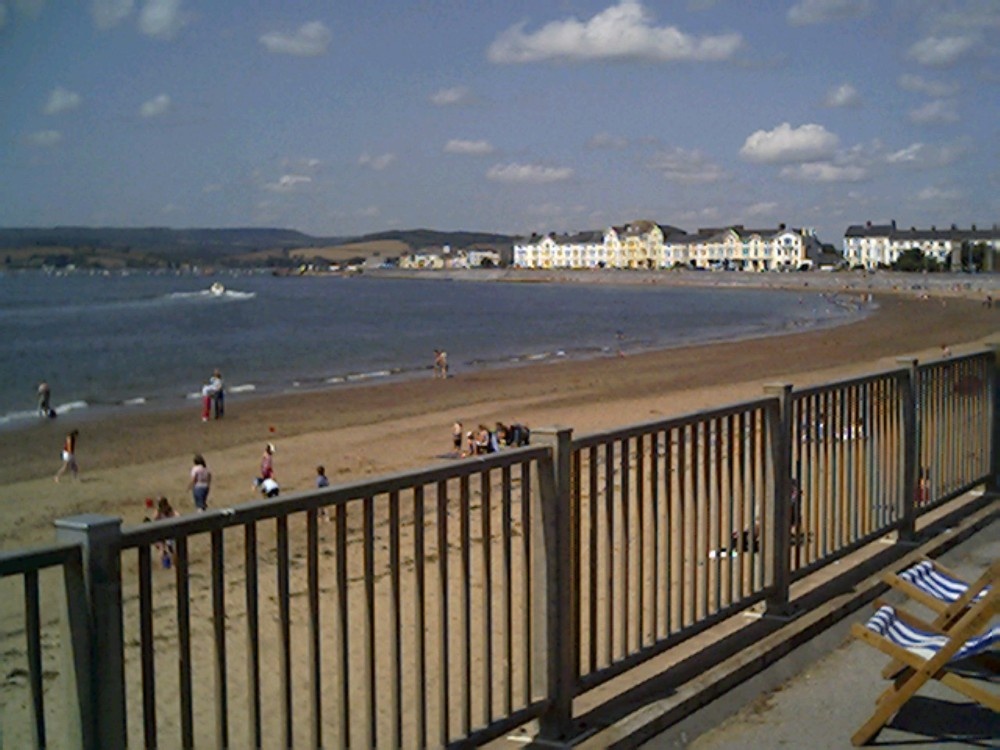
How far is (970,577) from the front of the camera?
22.4ft

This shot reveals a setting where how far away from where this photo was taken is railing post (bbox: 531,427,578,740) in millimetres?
4215

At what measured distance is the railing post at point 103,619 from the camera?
107 inches

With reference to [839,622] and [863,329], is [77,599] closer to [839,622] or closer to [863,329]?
[839,622]

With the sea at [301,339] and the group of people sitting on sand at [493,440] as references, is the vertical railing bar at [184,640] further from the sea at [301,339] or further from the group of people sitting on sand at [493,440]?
the sea at [301,339]

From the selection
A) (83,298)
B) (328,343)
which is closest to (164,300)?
(83,298)

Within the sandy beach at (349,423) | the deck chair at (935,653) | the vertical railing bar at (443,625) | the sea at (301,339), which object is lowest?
the sandy beach at (349,423)

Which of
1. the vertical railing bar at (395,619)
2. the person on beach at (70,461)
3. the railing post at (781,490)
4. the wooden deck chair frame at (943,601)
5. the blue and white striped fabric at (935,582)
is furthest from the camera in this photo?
the person on beach at (70,461)

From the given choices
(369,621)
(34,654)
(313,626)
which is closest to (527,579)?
(369,621)

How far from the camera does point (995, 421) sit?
27.7 feet

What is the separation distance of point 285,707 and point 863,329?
73566mm

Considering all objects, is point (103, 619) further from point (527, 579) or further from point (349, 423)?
point (349, 423)

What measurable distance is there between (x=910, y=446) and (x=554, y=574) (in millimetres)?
3550

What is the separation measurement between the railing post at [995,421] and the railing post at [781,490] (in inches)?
132

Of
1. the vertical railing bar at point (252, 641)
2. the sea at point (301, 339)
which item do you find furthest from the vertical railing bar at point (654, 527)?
the sea at point (301, 339)
